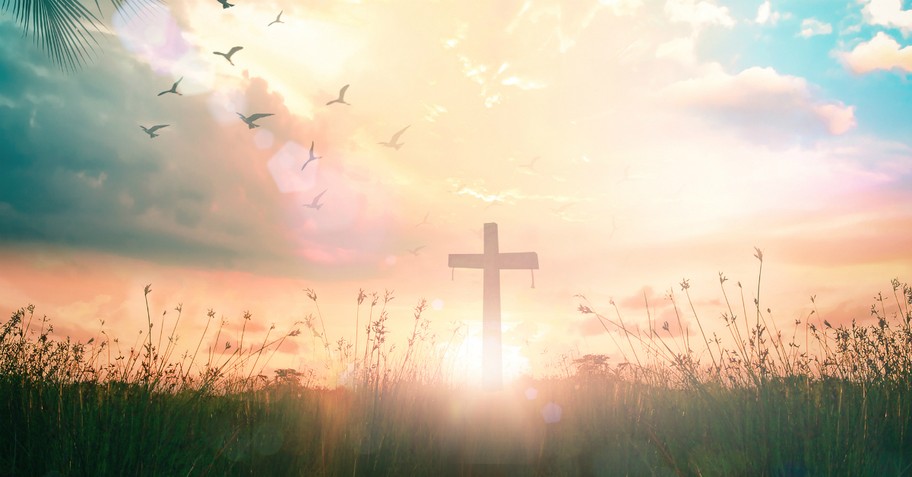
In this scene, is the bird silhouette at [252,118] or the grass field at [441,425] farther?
the bird silhouette at [252,118]

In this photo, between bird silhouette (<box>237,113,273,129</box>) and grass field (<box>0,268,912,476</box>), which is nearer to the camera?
grass field (<box>0,268,912,476</box>)

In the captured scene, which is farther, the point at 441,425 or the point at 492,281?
the point at 492,281

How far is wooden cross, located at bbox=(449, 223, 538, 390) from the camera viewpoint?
32.1 ft

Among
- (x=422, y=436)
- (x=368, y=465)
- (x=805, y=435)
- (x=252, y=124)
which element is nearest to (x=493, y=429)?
(x=422, y=436)

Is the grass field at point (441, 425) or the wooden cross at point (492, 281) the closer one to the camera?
the grass field at point (441, 425)

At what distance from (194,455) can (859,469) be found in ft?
13.6

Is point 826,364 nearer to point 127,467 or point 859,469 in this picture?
point 859,469

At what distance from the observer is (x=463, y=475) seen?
12.8 ft

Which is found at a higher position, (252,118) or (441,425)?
(252,118)

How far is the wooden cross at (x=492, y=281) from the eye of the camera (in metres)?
9.77

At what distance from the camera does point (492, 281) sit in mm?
10375

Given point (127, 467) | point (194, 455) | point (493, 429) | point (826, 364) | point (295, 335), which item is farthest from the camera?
point (493, 429)

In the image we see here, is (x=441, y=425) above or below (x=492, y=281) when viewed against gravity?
below

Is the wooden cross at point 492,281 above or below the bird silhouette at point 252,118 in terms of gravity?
below
